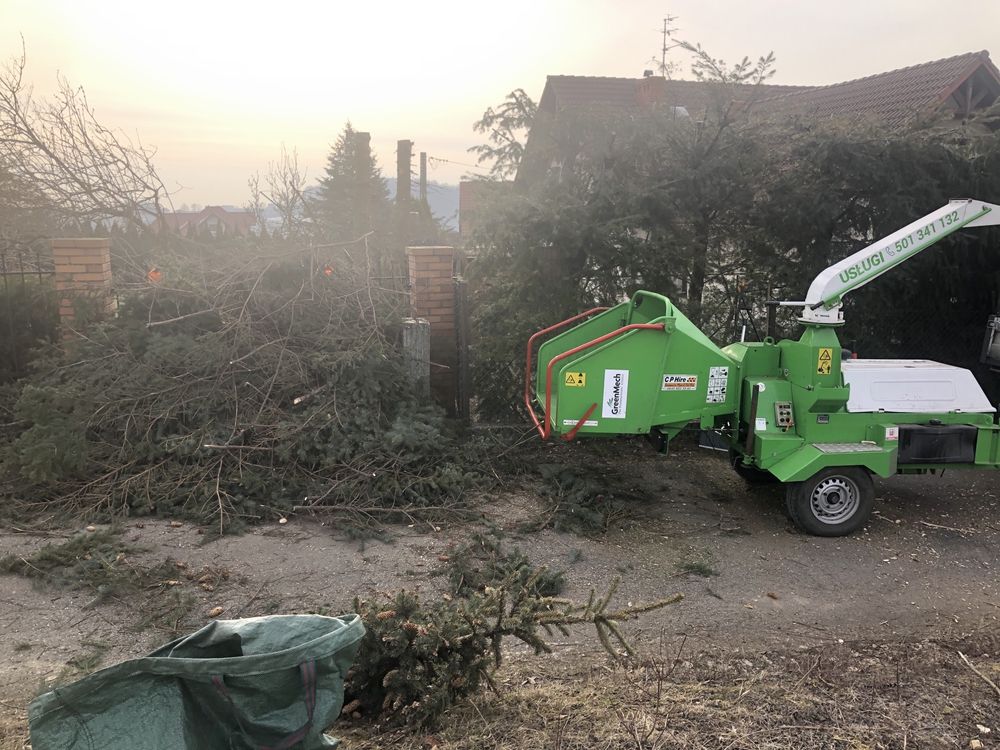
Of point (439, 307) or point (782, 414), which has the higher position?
point (439, 307)

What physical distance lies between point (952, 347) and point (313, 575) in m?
7.71

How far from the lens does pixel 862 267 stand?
217 inches

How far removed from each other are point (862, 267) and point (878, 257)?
0.18 metres

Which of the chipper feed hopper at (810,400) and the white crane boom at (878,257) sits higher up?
the white crane boom at (878,257)

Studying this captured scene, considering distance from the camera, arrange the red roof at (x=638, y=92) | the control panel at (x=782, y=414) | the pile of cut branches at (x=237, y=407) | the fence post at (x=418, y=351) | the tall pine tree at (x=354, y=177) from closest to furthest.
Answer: the control panel at (x=782, y=414)
the pile of cut branches at (x=237, y=407)
the fence post at (x=418, y=351)
the red roof at (x=638, y=92)
the tall pine tree at (x=354, y=177)

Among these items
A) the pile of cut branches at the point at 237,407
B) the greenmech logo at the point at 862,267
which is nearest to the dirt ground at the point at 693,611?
the pile of cut branches at the point at 237,407

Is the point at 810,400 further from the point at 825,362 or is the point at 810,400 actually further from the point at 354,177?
the point at 354,177

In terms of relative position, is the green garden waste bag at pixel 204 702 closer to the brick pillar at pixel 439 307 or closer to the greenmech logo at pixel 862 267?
the greenmech logo at pixel 862 267

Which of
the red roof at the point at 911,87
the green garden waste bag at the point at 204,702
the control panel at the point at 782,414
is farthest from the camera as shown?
the red roof at the point at 911,87

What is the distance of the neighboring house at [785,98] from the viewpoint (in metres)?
7.92

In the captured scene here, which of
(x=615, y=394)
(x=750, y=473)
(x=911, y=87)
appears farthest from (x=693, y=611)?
(x=911, y=87)

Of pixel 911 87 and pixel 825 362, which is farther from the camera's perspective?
pixel 911 87

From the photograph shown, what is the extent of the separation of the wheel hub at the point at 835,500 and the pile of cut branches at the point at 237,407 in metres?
2.74

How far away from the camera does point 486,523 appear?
18.7 ft
